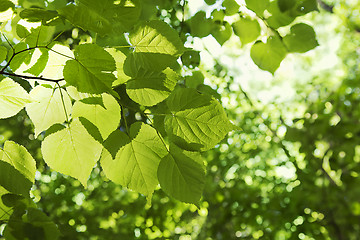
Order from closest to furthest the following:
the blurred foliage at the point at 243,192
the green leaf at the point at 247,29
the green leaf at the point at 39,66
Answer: the green leaf at the point at 39,66
the green leaf at the point at 247,29
the blurred foliage at the point at 243,192

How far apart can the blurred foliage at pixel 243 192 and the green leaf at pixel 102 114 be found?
0.77ft

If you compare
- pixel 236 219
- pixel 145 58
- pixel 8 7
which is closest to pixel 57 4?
pixel 8 7

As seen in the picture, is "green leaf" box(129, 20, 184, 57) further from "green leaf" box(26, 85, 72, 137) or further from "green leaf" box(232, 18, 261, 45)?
"green leaf" box(232, 18, 261, 45)

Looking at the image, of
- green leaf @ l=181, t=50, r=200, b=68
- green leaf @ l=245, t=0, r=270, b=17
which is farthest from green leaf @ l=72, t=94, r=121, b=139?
green leaf @ l=181, t=50, r=200, b=68

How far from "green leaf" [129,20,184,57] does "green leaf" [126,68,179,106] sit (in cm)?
5

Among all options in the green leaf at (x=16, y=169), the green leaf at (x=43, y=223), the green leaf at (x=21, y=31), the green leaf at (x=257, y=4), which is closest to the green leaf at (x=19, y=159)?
the green leaf at (x=16, y=169)

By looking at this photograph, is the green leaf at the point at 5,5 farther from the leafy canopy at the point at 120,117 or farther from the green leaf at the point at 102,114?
the green leaf at the point at 102,114

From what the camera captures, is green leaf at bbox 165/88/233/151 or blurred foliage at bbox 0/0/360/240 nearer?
green leaf at bbox 165/88/233/151

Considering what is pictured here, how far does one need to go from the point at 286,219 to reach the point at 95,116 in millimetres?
2520

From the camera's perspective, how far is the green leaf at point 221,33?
0.98 metres

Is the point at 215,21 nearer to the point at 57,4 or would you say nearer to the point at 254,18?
the point at 254,18

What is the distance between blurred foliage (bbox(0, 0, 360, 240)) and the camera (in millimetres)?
1986

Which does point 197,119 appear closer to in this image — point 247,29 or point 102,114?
point 102,114

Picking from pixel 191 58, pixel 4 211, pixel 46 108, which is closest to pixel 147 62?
pixel 46 108
